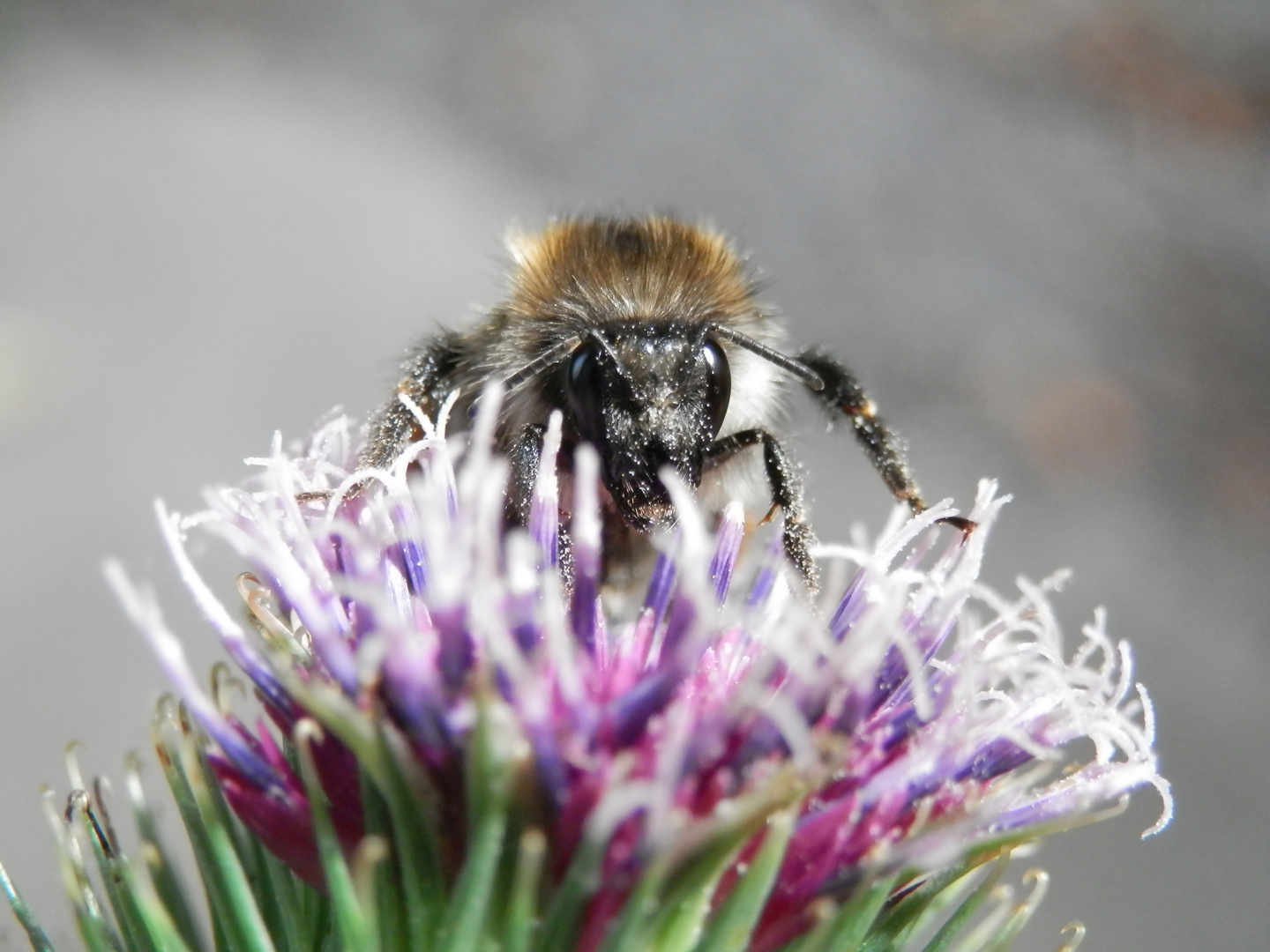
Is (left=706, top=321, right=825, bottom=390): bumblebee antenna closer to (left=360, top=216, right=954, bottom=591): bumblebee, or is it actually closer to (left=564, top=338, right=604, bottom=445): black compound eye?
(left=360, top=216, right=954, bottom=591): bumblebee

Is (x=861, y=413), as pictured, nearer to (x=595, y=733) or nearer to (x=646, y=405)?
(x=646, y=405)

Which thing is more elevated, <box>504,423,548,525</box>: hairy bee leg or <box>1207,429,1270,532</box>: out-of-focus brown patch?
<box>1207,429,1270,532</box>: out-of-focus brown patch

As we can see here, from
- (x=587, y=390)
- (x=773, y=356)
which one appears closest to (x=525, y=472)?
(x=587, y=390)

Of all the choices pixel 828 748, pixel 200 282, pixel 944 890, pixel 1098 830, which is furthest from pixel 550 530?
pixel 200 282

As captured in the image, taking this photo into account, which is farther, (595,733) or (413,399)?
(413,399)

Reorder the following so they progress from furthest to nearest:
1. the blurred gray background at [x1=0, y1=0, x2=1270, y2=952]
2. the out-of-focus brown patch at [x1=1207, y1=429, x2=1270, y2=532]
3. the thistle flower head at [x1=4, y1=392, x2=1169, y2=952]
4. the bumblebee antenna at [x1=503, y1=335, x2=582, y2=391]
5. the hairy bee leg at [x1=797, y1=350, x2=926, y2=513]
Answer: the out-of-focus brown patch at [x1=1207, y1=429, x2=1270, y2=532]
the blurred gray background at [x1=0, y1=0, x2=1270, y2=952]
the hairy bee leg at [x1=797, y1=350, x2=926, y2=513]
the bumblebee antenna at [x1=503, y1=335, x2=582, y2=391]
the thistle flower head at [x1=4, y1=392, x2=1169, y2=952]

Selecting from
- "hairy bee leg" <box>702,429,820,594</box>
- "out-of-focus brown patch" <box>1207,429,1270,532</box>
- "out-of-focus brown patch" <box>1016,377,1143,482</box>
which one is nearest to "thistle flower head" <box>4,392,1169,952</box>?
"hairy bee leg" <box>702,429,820,594</box>

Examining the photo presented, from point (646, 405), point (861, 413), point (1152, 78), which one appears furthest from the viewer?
point (1152, 78)
